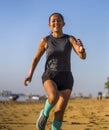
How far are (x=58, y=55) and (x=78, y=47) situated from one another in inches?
16.2

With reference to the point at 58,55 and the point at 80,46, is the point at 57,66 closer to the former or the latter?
the point at 58,55

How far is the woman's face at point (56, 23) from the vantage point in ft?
20.2

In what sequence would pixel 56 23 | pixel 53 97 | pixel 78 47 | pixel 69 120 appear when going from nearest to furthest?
pixel 53 97 < pixel 78 47 < pixel 56 23 < pixel 69 120

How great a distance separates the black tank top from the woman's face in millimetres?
196

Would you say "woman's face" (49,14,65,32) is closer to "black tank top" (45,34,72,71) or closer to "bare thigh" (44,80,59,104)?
"black tank top" (45,34,72,71)

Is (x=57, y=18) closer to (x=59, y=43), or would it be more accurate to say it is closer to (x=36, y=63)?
(x=59, y=43)

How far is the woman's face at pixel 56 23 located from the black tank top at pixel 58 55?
196mm

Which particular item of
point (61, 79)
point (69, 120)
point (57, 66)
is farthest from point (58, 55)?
point (69, 120)

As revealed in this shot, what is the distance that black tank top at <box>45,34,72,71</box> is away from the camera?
19.9 ft

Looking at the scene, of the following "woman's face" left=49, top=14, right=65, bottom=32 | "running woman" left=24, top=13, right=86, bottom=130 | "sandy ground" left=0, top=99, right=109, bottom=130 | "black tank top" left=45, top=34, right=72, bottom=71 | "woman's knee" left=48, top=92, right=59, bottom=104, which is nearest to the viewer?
"woman's knee" left=48, top=92, right=59, bottom=104

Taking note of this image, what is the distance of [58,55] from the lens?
607cm

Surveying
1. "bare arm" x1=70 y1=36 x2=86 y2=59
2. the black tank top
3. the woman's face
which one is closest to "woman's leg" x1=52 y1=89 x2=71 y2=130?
the black tank top

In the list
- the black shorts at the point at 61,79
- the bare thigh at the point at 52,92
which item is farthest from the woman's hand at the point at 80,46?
the bare thigh at the point at 52,92

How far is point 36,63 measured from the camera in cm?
628
